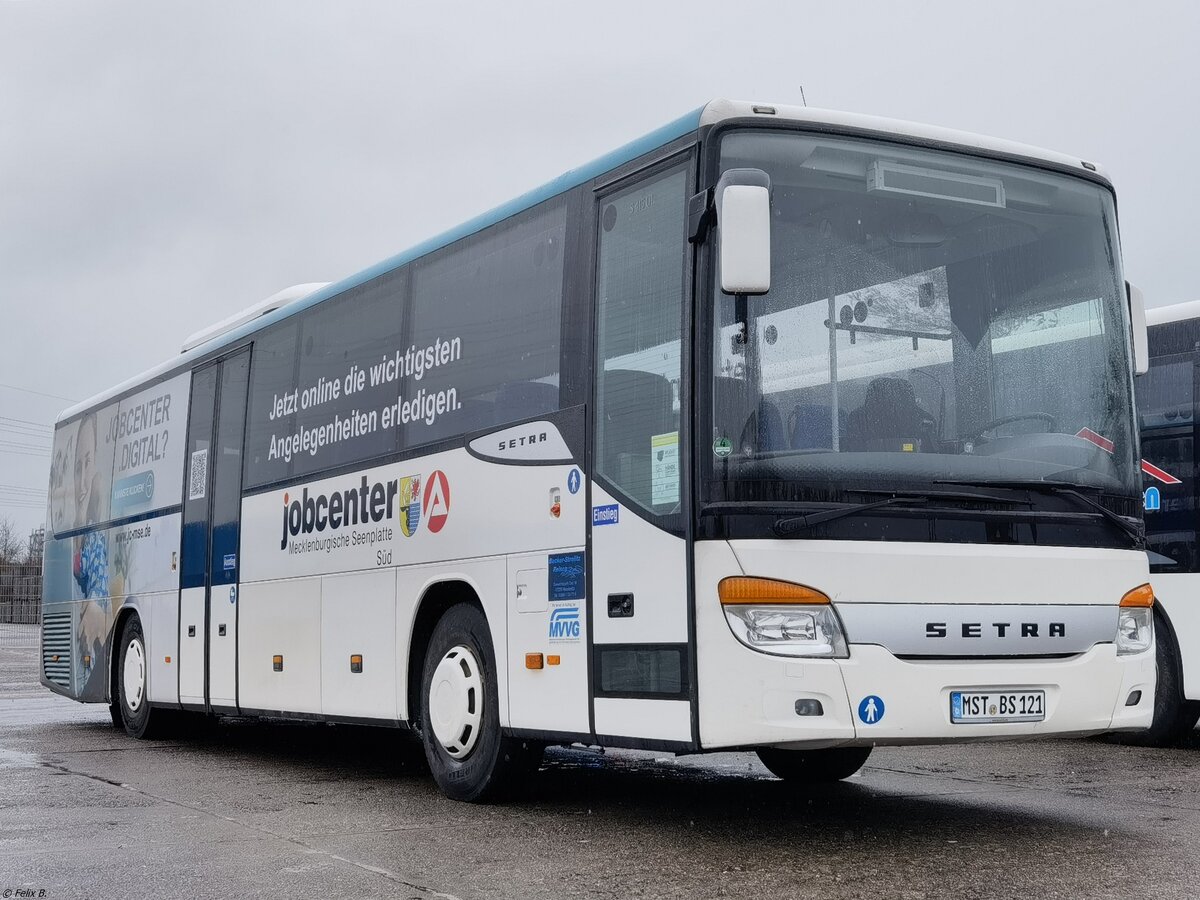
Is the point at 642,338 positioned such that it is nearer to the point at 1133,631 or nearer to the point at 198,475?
the point at 1133,631

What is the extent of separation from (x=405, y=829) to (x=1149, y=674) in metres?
3.73

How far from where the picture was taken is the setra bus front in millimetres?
6355

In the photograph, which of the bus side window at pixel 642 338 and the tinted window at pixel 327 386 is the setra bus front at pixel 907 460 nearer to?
the bus side window at pixel 642 338

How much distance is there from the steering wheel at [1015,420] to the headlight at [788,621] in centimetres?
117

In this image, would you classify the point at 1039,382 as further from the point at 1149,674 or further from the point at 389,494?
the point at 389,494

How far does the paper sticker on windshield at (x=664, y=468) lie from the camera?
6.73m

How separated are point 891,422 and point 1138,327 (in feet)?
6.06

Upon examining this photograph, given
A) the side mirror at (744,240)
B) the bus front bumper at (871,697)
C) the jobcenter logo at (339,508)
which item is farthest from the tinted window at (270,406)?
the bus front bumper at (871,697)

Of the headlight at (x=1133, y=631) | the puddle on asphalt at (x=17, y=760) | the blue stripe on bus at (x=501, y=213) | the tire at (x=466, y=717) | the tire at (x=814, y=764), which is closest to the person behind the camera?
the headlight at (x=1133, y=631)

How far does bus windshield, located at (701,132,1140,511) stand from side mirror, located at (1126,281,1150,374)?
0.45ft

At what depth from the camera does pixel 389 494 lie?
9.46 meters

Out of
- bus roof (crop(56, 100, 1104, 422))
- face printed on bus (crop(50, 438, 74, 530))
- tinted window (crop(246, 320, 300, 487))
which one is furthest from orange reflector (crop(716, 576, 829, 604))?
face printed on bus (crop(50, 438, 74, 530))

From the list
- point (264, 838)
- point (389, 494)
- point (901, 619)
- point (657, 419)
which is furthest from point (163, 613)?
point (901, 619)

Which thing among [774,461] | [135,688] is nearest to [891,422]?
[774,461]
